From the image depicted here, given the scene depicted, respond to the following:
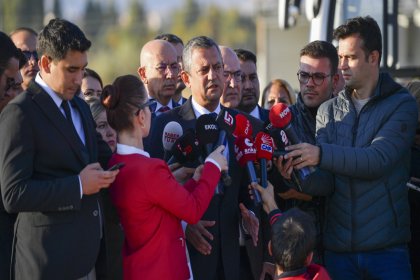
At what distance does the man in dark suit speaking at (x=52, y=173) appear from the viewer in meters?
4.71

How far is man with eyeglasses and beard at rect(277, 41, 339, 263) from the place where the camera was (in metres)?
→ 6.27

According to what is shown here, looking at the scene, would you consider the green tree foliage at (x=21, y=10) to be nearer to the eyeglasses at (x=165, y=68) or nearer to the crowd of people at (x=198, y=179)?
the eyeglasses at (x=165, y=68)

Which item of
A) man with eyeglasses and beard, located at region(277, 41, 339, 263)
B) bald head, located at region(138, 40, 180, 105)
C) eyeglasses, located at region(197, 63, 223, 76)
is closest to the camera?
eyeglasses, located at region(197, 63, 223, 76)

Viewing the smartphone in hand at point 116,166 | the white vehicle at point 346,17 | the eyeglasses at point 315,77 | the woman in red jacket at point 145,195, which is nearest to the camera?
the smartphone in hand at point 116,166

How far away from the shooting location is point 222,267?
18.8ft

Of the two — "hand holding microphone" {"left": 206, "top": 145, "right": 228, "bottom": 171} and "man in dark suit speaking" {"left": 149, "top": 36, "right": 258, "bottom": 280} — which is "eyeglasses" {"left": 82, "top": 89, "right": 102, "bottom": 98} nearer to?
"man in dark suit speaking" {"left": 149, "top": 36, "right": 258, "bottom": 280}

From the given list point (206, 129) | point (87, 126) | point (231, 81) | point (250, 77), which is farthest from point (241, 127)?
point (250, 77)

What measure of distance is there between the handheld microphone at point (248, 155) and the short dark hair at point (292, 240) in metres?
0.35

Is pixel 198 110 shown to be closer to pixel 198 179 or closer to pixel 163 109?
pixel 198 179

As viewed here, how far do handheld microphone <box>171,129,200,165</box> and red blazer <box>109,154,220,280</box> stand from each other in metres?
0.24

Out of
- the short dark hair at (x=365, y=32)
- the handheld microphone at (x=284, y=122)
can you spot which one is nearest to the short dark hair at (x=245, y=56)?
the short dark hair at (x=365, y=32)

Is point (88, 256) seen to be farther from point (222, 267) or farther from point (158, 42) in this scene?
point (158, 42)

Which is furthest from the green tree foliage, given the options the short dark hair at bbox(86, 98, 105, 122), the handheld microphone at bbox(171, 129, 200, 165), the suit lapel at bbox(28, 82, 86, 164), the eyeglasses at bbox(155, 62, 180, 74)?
the suit lapel at bbox(28, 82, 86, 164)

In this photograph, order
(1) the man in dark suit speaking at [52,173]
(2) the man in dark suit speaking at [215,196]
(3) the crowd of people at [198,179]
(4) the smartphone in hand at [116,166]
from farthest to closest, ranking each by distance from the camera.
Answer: (2) the man in dark suit speaking at [215,196]
(4) the smartphone in hand at [116,166]
(3) the crowd of people at [198,179]
(1) the man in dark suit speaking at [52,173]
